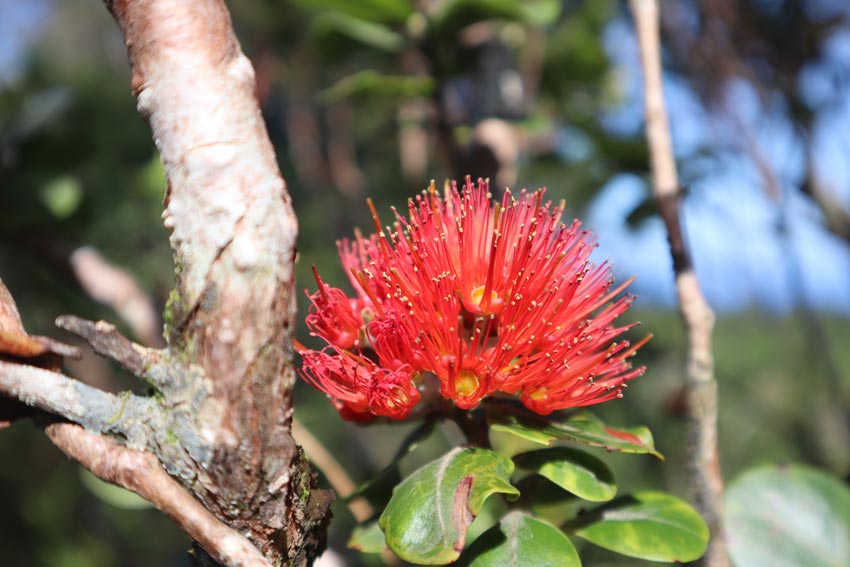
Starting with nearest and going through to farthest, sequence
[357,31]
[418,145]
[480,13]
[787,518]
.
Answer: [787,518]
[480,13]
[357,31]
[418,145]

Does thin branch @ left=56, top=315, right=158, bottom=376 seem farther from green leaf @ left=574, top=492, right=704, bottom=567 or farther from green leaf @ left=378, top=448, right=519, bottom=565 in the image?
green leaf @ left=574, top=492, right=704, bottom=567

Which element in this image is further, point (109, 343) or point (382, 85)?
point (382, 85)

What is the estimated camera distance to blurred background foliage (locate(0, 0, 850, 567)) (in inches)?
58.7

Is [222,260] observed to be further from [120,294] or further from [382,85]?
[120,294]

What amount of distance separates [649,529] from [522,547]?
19cm

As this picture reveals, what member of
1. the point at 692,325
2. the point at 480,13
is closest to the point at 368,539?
the point at 692,325

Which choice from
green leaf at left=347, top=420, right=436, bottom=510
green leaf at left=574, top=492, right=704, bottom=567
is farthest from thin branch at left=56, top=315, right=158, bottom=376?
green leaf at left=574, top=492, right=704, bottom=567

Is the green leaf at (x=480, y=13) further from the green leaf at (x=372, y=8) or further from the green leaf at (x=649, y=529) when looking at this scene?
the green leaf at (x=649, y=529)

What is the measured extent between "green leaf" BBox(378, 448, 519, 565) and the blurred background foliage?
695 millimetres

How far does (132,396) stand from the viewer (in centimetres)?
71

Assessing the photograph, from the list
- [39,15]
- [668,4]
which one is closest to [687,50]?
[668,4]

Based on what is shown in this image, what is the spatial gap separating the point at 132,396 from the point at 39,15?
10137 millimetres

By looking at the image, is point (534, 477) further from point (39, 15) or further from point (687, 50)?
point (39, 15)

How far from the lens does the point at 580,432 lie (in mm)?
836
